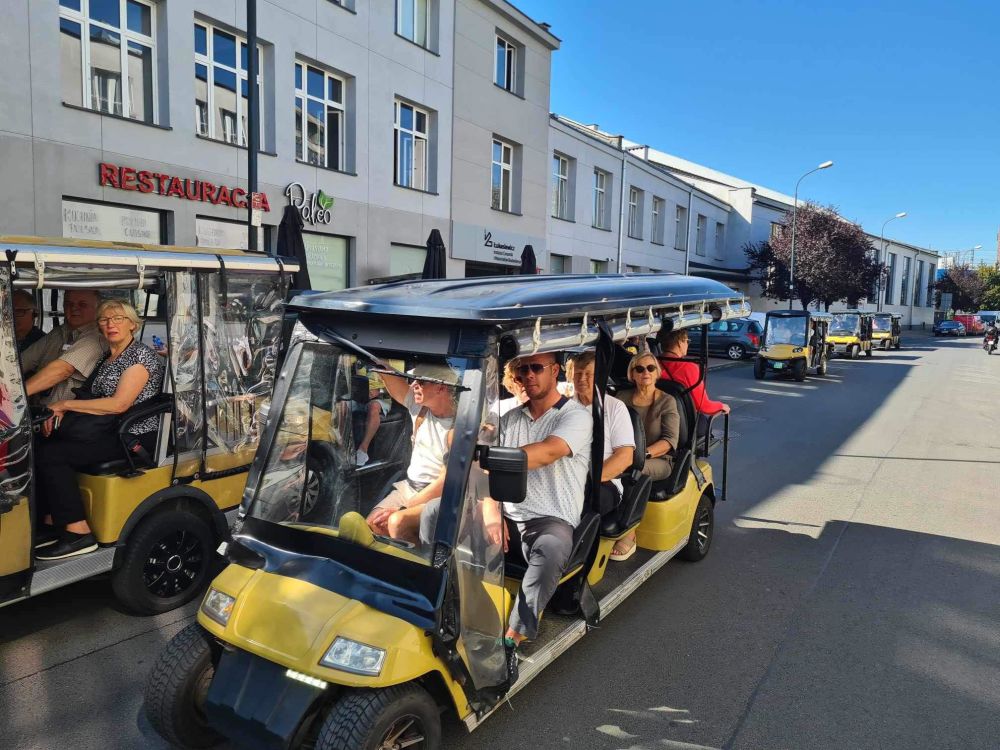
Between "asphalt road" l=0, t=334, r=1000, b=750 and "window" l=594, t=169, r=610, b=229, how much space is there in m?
21.1

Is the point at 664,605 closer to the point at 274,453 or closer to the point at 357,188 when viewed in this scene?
the point at 274,453

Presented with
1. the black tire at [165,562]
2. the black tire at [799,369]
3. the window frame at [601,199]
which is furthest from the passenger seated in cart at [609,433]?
the window frame at [601,199]

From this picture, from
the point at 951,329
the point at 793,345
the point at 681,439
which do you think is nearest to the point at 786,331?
the point at 793,345

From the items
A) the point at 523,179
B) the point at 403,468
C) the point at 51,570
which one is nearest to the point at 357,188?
the point at 523,179

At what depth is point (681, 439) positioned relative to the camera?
17.3 ft

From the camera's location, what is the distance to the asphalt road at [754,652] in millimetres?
3295

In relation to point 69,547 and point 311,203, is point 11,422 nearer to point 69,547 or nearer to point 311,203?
point 69,547

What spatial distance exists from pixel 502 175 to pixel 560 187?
4342 millimetres

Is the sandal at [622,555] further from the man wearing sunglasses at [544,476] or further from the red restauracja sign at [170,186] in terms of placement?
the red restauracja sign at [170,186]

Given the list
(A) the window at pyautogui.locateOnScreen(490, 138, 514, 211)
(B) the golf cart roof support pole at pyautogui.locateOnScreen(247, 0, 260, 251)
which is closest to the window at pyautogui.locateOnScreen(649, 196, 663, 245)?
(A) the window at pyautogui.locateOnScreen(490, 138, 514, 211)

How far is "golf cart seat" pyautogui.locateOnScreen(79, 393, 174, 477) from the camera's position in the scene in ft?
14.2

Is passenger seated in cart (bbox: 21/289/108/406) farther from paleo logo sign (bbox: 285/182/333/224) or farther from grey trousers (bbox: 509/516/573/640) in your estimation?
paleo logo sign (bbox: 285/182/333/224)

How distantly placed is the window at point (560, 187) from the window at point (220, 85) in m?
12.6

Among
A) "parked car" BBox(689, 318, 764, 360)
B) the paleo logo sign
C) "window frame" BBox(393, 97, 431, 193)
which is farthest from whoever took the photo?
"parked car" BBox(689, 318, 764, 360)
